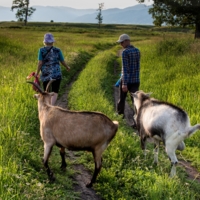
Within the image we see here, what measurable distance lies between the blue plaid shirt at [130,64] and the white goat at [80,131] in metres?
3.14

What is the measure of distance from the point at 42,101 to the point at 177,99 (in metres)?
5.08

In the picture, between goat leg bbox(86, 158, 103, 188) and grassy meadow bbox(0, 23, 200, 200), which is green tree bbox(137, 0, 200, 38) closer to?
grassy meadow bbox(0, 23, 200, 200)

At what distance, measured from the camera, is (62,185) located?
452 cm

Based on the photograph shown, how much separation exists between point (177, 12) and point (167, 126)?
2381 cm

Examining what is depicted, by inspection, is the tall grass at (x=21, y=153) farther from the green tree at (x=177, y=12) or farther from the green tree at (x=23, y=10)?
the green tree at (x=23, y=10)

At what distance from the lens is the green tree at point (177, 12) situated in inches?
1011

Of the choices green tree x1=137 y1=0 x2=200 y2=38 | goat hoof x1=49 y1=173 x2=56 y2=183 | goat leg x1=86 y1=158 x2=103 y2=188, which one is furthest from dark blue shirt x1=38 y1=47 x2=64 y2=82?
green tree x1=137 y1=0 x2=200 y2=38

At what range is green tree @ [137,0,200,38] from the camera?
84.2 feet

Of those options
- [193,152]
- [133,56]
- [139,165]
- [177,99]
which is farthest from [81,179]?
[177,99]

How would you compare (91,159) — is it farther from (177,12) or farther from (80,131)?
(177,12)

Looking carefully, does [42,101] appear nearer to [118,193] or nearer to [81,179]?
[81,179]

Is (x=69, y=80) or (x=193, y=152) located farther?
(x=69, y=80)

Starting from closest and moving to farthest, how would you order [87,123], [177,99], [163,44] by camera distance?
[87,123], [177,99], [163,44]

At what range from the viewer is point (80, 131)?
4.48 meters
